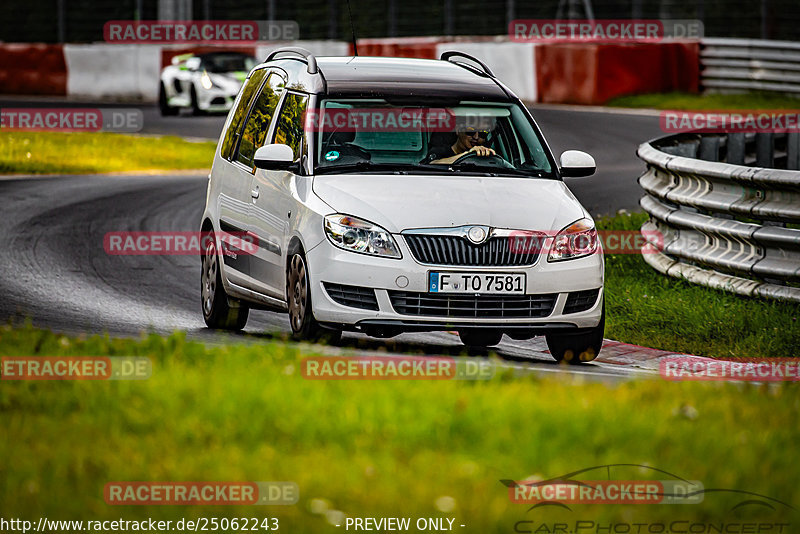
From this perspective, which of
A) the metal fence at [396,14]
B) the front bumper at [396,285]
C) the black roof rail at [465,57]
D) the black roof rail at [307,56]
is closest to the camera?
the front bumper at [396,285]

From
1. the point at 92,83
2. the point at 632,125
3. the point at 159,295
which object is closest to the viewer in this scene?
the point at 159,295

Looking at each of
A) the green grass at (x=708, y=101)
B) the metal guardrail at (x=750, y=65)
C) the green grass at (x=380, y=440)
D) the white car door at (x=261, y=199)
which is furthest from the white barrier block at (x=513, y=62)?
the green grass at (x=380, y=440)

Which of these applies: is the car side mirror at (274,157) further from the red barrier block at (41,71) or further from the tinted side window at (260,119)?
the red barrier block at (41,71)

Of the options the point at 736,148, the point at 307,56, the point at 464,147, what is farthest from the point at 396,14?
the point at 464,147

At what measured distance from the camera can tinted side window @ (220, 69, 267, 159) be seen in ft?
36.4

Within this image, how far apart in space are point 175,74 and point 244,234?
2172 centimetres

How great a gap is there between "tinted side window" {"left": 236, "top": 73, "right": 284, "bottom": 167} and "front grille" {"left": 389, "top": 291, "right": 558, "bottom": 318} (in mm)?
2024

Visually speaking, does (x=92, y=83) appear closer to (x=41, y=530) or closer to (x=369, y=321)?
(x=369, y=321)

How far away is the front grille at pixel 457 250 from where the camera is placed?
8.97 m

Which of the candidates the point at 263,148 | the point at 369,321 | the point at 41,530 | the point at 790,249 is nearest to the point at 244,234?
the point at 263,148

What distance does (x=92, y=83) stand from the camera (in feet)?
123

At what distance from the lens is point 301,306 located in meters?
9.33

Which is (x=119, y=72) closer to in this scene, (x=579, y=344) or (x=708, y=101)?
(x=708, y=101)

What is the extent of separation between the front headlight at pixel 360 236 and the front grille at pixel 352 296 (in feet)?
0.74
